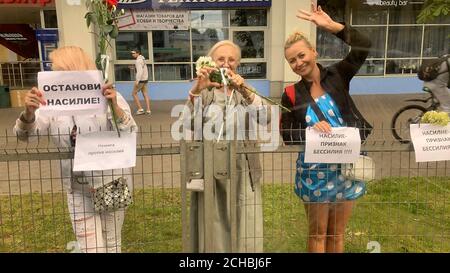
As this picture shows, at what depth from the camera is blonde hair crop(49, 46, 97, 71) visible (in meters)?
2.40

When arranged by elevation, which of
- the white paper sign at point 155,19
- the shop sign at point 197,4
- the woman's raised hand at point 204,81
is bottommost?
the woman's raised hand at point 204,81

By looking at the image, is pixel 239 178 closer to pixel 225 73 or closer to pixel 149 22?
pixel 225 73

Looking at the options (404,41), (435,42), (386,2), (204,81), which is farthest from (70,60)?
(435,42)

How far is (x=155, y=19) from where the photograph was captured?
1342 centimetres

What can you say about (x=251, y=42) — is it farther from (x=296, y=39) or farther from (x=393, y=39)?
(x=296, y=39)

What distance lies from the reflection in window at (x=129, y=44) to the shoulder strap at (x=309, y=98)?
38.2 feet

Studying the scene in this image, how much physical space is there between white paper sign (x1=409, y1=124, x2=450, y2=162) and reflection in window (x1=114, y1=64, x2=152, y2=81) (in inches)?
476

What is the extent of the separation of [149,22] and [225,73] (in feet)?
38.4

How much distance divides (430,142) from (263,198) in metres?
1.10

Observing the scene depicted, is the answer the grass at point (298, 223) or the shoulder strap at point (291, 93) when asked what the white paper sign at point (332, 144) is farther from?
the grass at point (298, 223)

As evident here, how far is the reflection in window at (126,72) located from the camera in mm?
13906

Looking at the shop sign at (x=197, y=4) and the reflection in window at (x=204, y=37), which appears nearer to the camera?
the shop sign at (x=197, y=4)

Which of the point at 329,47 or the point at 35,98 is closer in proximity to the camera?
the point at 35,98

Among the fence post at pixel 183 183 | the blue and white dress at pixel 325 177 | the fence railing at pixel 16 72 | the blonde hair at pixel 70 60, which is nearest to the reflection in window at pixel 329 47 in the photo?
the fence railing at pixel 16 72
